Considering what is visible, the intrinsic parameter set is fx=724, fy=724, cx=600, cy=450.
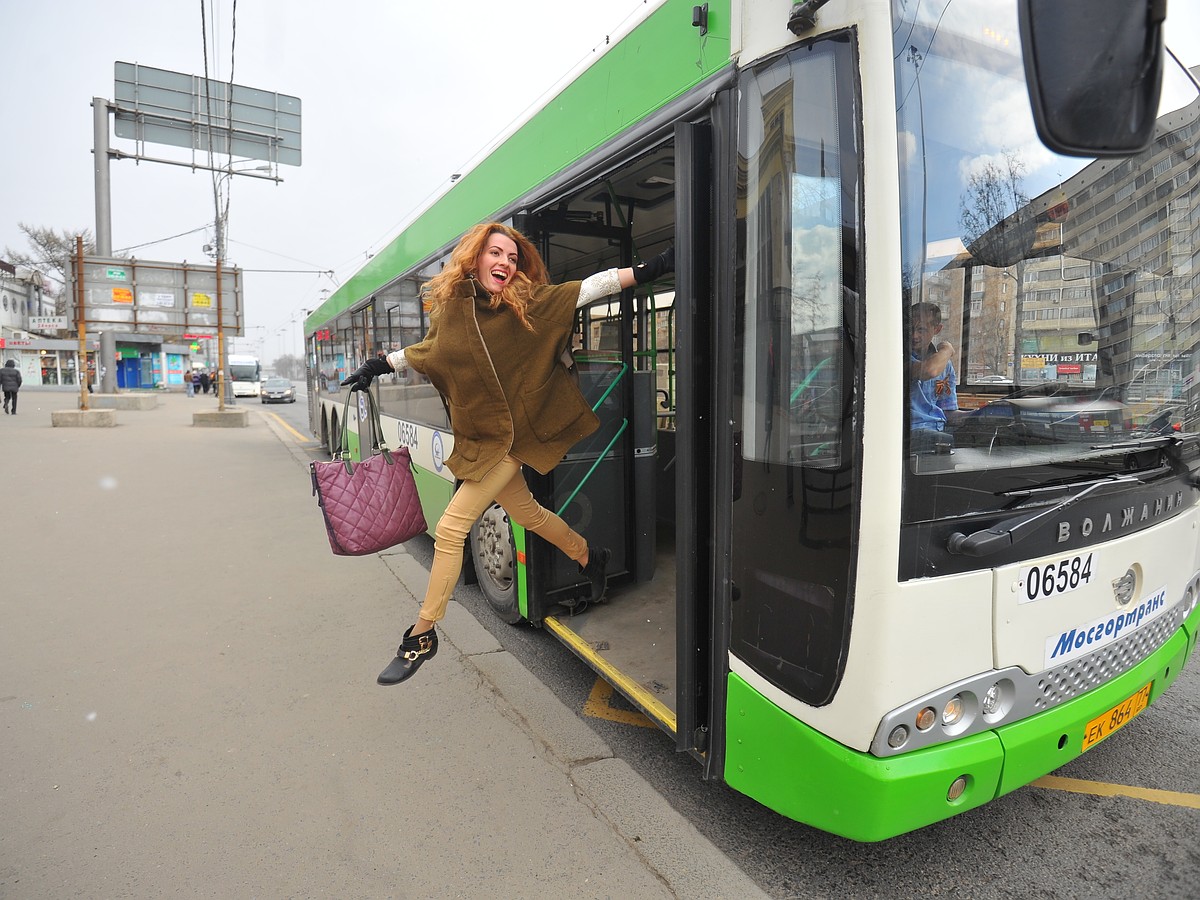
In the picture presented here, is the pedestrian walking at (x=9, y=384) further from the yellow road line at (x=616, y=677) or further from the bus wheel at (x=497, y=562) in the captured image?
the yellow road line at (x=616, y=677)

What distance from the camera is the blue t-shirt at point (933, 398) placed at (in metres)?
1.82

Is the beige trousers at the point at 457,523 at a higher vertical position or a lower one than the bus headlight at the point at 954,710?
higher

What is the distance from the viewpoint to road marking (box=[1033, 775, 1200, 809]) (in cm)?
257

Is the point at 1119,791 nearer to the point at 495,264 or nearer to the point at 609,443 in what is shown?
the point at 609,443

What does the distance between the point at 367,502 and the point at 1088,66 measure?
2.89 meters

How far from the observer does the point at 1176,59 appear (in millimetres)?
2287

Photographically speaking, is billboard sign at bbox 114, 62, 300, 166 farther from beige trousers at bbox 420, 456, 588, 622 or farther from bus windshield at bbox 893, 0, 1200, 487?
bus windshield at bbox 893, 0, 1200, 487

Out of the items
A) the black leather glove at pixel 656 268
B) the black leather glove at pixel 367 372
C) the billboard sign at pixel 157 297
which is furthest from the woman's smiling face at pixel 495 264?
the billboard sign at pixel 157 297

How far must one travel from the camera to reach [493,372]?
2893 mm

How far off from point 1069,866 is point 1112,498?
1154 mm

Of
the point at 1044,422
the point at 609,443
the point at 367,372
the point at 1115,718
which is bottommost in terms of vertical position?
the point at 1115,718

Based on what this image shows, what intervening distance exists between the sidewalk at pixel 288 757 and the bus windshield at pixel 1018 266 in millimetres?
1617

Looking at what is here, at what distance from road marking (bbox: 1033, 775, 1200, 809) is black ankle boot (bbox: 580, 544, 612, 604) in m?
2.13

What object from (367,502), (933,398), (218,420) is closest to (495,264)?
(367,502)
